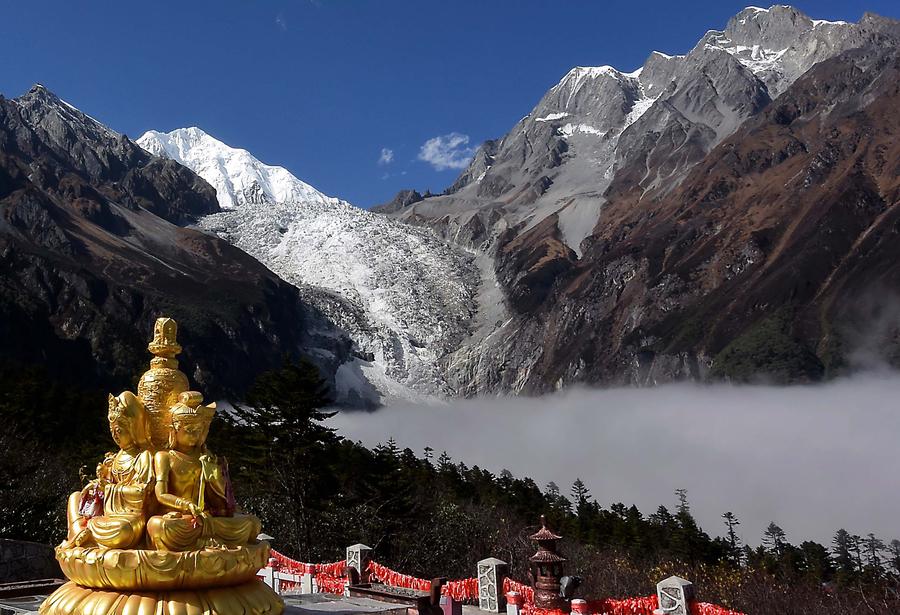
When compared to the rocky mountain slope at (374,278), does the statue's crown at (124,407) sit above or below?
below

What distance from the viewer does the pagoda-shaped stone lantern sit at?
14.2 metres

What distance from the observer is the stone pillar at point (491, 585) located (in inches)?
547

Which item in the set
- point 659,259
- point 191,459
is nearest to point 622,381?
point 659,259

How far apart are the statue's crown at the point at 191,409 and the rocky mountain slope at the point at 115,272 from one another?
4877 cm

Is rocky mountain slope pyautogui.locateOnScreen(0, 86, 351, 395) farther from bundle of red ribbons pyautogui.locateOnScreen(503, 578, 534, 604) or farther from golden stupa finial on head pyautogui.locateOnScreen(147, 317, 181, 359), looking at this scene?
golden stupa finial on head pyautogui.locateOnScreen(147, 317, 181, 359)

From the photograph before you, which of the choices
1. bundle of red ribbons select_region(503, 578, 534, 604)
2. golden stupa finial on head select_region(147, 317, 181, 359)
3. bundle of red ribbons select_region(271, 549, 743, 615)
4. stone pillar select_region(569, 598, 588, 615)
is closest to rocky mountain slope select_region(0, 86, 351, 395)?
bundle of red ribbons select_region(271, 549, 743, 615)

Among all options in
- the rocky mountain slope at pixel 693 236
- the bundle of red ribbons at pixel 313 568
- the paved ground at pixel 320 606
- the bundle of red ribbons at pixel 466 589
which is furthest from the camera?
the rocky mountain slope at pixel 693 236

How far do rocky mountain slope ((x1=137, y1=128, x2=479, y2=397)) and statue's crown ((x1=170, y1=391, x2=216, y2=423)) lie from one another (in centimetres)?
10416

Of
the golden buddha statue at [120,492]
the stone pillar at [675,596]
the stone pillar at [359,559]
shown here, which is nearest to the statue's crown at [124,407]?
the golden buddha statue at [120,492]

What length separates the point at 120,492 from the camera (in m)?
7.19

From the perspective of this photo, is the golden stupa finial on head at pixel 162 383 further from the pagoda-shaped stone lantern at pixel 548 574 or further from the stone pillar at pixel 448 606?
→ the pagoda-shaped stone lantern at pixel 548 574

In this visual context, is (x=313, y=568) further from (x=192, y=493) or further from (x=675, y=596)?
(x=192, y=493)

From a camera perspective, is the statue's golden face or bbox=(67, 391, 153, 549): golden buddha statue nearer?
bbox=(67, 391, 153, 549): golden buddha statue

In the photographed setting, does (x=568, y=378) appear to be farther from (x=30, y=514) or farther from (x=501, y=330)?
(x=30, y=514)
